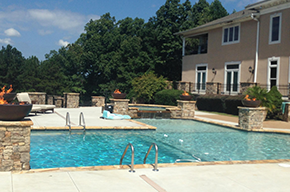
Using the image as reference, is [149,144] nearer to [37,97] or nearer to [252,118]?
[252,118]

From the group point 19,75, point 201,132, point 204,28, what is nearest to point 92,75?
point 19,75

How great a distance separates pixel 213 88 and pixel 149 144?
625 inches

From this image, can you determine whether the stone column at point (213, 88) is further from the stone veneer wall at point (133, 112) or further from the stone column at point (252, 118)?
the stone column at point (252, 118)

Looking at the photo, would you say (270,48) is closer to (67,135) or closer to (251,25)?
(251,25)

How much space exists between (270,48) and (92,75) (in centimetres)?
3075

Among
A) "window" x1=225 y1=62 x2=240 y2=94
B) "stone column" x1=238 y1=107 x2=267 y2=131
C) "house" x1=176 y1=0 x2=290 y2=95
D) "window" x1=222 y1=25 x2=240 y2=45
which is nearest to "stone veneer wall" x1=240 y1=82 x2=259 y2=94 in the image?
"house" x1=176 y1=0 x2=290 y2=95

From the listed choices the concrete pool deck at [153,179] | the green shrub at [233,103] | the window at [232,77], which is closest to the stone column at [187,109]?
the green shrub at [233,103]

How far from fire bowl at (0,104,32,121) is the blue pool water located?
193cm

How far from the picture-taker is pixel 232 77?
2475 centimetres

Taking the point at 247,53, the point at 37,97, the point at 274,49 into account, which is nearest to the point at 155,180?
the point at 37,97

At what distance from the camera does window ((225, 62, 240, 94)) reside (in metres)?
24.3

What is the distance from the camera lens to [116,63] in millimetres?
40469

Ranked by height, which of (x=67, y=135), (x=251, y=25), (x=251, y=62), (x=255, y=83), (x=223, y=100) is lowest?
(x=67, y=135)

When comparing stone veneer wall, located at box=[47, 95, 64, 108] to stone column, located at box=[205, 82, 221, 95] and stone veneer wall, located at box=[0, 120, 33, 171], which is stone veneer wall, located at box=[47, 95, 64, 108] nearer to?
stone column, located at box=[205, 82, 221, 95]
